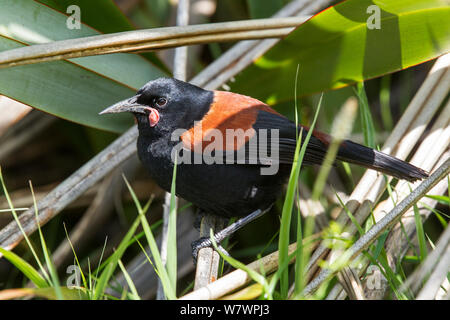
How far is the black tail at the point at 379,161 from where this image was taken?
266 cm

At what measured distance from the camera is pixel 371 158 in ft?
9.02

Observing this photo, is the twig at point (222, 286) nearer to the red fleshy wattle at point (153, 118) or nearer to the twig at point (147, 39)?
the red fleshy wattle at point (153, 118)

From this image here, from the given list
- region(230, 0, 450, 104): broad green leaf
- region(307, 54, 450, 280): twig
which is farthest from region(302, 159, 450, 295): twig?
region(230, 0, 450, 104): broad green leaf

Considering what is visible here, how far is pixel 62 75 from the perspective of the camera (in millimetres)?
3254

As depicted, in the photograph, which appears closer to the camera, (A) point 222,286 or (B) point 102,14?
(A) point 222,286

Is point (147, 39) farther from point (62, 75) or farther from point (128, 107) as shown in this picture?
point (62, 75)

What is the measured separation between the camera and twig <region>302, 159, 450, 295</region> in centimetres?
212

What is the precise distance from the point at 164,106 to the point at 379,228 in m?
1.33

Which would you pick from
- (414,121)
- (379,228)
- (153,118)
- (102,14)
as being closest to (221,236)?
(153,118)
